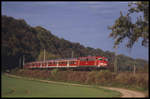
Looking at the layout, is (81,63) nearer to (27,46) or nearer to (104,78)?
(104,78)

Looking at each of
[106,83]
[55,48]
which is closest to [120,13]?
[106,83]

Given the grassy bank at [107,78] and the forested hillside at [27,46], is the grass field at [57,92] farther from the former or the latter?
the forested hillside at [27,46]

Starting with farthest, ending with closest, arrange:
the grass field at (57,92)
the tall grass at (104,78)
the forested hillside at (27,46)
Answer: the forested hillside at (27,46) → the tall grass at (104,78) → the grass field at (57,92)

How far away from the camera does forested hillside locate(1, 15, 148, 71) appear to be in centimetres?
7775

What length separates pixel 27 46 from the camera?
312 feet

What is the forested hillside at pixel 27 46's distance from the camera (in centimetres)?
7775

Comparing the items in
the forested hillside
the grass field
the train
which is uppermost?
the forested hillside

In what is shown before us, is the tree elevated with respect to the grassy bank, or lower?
elevated


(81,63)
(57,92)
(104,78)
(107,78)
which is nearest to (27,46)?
(81,63)

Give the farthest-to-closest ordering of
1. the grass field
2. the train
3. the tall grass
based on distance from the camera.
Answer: the train → the tall grass → the grass field

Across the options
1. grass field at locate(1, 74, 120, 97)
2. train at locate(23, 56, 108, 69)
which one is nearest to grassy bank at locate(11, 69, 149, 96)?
train at locate(23, 56, 108, 69)

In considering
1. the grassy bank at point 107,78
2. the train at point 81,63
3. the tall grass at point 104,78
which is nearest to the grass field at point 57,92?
the grassy bank at point 107,78

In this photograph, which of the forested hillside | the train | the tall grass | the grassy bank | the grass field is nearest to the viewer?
the grass field

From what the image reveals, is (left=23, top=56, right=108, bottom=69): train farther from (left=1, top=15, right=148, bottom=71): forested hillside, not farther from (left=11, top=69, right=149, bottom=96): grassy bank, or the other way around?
(left=1, top=15, right=148, bottom=71): forested hillside
